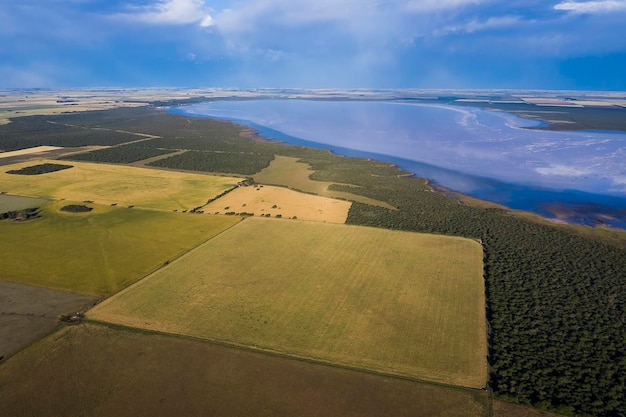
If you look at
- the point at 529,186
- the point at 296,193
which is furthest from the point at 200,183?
the point at 529,186

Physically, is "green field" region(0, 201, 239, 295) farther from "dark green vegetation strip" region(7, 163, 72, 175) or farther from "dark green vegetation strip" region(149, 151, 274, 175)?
"dark green vegetation strip" region(149, 151, 274, 175)

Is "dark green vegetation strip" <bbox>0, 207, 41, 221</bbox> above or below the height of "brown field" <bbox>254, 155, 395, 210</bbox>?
below

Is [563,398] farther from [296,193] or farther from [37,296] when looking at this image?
[296,193]

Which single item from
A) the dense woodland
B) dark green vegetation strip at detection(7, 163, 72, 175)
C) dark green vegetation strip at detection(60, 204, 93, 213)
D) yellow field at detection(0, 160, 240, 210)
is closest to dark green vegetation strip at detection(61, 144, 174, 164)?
yellow field at detection(0, 160, 240, 210)

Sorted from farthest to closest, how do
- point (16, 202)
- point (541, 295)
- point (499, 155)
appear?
point (499, 155), point (16, 202), point (541, 295)

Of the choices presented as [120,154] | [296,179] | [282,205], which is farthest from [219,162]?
[282,205]

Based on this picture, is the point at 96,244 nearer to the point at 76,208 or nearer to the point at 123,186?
the point at 76,208

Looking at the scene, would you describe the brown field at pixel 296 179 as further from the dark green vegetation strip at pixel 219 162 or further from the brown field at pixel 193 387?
the brown field at pixel 193 387
